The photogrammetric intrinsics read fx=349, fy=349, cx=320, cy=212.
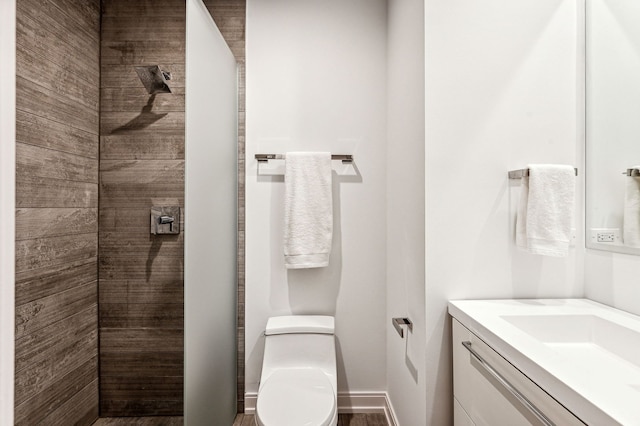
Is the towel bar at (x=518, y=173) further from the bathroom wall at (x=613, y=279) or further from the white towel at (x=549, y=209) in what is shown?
the bathroom wall at (x=613, y=279)

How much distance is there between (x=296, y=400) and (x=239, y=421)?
2.18 ft

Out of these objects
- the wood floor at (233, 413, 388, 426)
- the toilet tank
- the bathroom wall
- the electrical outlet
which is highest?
the electrical outlet

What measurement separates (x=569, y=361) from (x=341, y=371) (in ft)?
4.68

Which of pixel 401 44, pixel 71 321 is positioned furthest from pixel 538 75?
pixel 71 321

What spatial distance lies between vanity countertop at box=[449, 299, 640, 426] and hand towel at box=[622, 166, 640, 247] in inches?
10.0

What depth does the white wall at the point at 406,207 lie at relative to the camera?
139 centimetres

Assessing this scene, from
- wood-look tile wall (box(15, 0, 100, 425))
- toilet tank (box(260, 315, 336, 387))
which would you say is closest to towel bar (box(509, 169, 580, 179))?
toilet tank (box(260, 315, 336, 387))

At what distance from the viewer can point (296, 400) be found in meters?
1.49

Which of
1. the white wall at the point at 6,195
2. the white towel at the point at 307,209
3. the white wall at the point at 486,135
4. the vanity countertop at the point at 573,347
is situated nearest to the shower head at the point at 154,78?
the white towel at the point at 307,209

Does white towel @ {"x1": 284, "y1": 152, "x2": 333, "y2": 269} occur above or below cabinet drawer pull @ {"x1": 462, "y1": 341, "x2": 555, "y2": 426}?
above

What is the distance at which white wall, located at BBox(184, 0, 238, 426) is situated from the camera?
128 cm

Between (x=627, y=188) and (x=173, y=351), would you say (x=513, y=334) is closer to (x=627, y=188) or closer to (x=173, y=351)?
(x=627, y=188)

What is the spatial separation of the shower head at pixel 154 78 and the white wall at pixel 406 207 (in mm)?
1194

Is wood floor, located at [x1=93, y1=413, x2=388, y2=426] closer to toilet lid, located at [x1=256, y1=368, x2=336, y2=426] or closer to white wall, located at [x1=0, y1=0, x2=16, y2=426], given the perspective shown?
toilet lid, located at [x1=256, y1=368, x2=336, y2=426]
